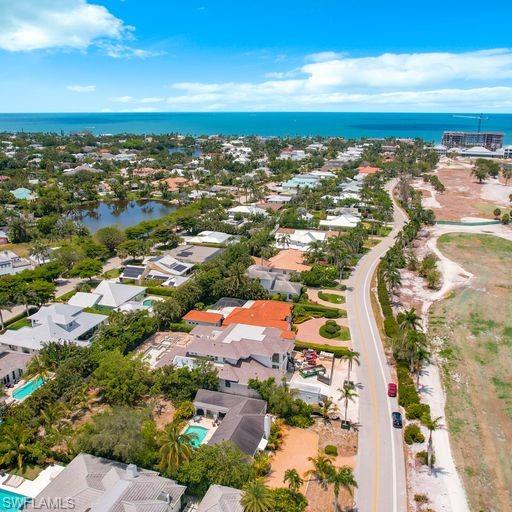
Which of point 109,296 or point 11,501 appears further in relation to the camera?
point 109,296

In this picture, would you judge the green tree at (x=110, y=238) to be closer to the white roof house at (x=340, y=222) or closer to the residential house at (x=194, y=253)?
the residential house at (x=194, y=253)

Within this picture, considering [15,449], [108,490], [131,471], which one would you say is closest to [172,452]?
[131,471]

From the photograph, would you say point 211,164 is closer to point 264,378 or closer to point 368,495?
point 264,378

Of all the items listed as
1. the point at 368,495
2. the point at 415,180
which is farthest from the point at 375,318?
the point at 415,180

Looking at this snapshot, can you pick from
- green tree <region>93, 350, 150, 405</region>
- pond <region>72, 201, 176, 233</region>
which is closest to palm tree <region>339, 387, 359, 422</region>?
green tree <region>93, 350, 150, 405</region>

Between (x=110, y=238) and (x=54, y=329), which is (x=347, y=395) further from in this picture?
(x=110, y=238)

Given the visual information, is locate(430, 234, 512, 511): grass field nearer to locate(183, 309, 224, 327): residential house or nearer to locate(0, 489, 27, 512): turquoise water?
locate(183, 309, 224, 327): residential house
